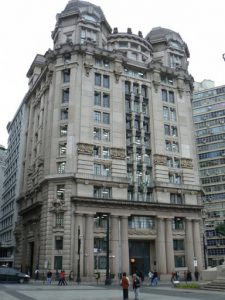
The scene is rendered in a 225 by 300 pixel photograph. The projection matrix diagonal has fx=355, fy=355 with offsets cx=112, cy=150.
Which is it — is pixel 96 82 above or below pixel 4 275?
above

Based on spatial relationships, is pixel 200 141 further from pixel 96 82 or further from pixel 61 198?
pixel 61 198

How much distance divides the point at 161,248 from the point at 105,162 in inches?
597

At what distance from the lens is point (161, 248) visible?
5219 centimetres

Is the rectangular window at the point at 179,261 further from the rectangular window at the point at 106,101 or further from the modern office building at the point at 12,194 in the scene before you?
the modern office building at the point at 12,194

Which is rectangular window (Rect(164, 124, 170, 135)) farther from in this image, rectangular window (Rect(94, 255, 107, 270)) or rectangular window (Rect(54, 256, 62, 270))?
rectangular window (Rect(54, 256, 62, 270))

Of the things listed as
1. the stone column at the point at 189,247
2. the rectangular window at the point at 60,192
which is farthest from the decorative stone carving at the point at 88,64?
the stone column at the point at 189,247

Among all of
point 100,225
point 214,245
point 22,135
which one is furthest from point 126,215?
point 214,245

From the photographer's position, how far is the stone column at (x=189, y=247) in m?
53.3

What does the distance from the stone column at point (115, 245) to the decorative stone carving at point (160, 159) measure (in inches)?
476

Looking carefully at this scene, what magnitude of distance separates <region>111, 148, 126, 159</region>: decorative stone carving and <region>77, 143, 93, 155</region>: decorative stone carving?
12.2 ft

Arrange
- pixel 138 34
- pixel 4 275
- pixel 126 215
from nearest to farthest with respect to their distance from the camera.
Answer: pixel 4 275
pixel 126 215
pixel 138 34

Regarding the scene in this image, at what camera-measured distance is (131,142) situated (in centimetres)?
5809

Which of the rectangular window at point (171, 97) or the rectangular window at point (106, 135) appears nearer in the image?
the rectangular window at point (106, 135)

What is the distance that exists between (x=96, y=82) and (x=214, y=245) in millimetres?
53629
